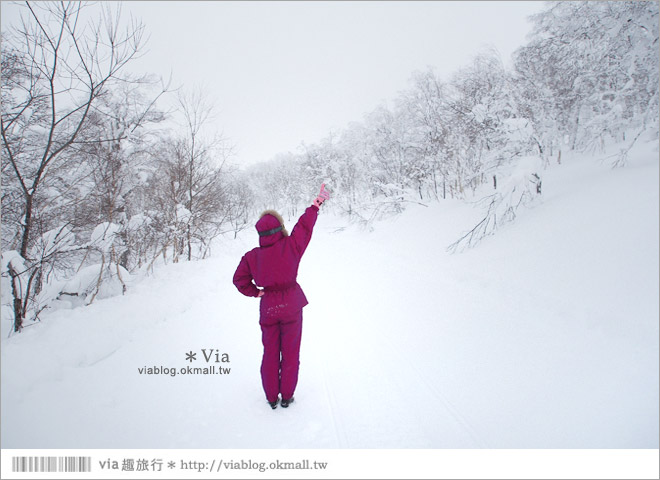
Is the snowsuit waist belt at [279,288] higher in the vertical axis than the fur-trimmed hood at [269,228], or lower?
lower

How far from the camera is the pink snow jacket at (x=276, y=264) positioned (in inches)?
80.7

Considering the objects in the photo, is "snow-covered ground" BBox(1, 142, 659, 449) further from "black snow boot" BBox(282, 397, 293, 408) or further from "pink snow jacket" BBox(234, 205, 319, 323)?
"pink snow jacket" BBox(234, 205, 319, 323)

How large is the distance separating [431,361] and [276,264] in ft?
6.86

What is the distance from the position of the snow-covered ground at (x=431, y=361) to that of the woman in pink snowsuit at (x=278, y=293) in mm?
278

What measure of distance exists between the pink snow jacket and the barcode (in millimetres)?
1356

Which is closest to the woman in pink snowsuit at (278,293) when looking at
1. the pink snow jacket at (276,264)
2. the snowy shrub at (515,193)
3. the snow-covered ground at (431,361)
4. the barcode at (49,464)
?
the pink snow jacket at (276,264)

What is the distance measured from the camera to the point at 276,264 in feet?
6.75

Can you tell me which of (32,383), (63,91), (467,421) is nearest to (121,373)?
(32,383)

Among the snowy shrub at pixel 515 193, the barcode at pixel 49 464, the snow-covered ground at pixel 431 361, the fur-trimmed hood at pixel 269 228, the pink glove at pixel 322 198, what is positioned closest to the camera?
the barcode at pixel 49 464

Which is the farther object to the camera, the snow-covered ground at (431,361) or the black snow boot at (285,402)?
the black snow boot at (285,402)

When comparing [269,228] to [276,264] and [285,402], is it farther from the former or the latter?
[285,402]

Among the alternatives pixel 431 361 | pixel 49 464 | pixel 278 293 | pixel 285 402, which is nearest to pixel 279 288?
pixel 278 293

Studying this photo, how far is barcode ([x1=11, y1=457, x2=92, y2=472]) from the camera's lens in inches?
58.3

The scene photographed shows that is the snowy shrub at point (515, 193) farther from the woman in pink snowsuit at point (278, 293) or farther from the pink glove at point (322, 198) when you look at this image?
the woman in pink snowsuit at point (278, 293)
